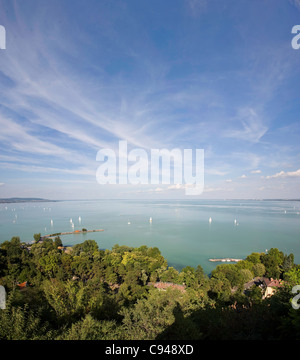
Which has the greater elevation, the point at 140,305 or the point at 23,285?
the point at 140,305

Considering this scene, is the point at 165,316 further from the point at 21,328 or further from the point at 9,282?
the point at 9,282

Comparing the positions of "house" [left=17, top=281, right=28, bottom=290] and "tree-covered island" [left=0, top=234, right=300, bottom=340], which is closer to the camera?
"tree-covered island" [left=0, top=234, right=300, bottom=340]

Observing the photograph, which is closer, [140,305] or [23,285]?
[140,305]

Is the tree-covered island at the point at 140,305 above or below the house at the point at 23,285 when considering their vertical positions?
above

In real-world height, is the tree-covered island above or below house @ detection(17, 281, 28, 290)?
above

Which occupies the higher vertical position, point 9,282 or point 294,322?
point 294,322

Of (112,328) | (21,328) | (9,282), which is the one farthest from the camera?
(9,282)

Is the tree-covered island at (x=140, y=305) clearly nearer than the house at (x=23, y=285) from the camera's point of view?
Yes
